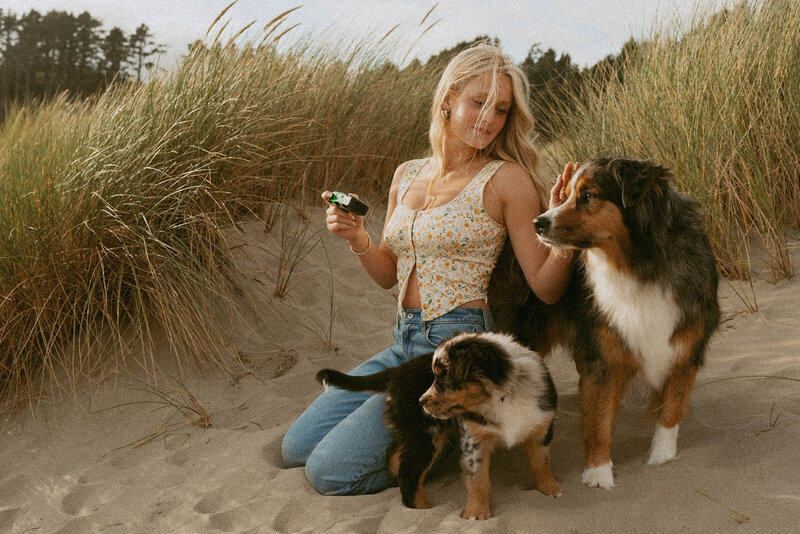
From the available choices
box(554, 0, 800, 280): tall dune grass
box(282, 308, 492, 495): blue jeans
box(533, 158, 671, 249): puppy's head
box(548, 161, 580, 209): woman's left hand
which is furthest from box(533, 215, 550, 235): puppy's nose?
box(554, 0, 800, 280): tall dune grass

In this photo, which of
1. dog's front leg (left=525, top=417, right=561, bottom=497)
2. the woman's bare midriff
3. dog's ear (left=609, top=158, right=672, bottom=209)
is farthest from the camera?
the woman's bare midriff

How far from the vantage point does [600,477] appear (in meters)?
2.96

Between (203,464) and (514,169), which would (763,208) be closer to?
(514,169)

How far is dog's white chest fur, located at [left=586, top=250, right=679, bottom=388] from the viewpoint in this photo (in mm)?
2873

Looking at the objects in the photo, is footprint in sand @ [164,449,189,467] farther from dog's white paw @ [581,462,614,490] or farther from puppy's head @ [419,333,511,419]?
dog's white paw @ [581,462,614,490]

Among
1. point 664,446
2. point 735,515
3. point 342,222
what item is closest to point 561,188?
point 342,222

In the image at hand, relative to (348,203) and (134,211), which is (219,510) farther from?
(134,211)

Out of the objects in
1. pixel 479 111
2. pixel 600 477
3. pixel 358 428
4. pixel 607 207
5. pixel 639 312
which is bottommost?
pixel 358 428

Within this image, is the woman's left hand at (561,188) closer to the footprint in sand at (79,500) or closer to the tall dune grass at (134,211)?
the tall dune grass at (134,211)

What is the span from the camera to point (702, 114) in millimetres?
4973

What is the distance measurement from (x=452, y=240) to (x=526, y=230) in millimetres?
372

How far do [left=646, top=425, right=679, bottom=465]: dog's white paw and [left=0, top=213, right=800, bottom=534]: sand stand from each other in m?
0.05

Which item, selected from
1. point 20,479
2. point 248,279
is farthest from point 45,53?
point 20,479

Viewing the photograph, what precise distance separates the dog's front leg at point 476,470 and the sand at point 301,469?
0.07 m
